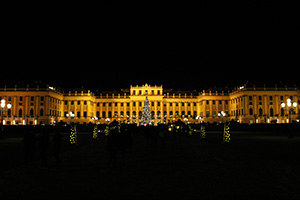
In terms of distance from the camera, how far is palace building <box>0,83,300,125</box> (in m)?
89.8

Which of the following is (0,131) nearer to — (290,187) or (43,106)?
(290,187)

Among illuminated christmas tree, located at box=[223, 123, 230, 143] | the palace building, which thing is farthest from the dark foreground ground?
the palace building

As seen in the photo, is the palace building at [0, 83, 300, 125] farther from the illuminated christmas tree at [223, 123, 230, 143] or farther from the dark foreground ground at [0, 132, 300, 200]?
the dark foreground ground at [0, 132, 300, 200]

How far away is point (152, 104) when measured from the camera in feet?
346

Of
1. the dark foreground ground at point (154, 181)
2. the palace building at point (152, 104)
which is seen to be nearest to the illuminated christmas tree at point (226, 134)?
the dark foreground ground at point (154, 181)

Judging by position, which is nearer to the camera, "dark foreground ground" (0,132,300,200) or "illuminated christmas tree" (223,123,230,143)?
"dark foreground ground" (0,132,300,200)

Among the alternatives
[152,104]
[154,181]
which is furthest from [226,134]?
[152,104]

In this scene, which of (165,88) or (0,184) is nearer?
(0,184)

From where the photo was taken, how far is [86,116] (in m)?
104

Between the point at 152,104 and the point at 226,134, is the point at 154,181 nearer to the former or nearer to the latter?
the point at 226,134

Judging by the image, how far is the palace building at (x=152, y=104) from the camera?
294 ft

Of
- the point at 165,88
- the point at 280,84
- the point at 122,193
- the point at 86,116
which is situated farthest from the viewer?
the point at 165,88

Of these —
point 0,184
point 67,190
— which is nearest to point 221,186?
point 67,190

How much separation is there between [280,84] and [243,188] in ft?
315
